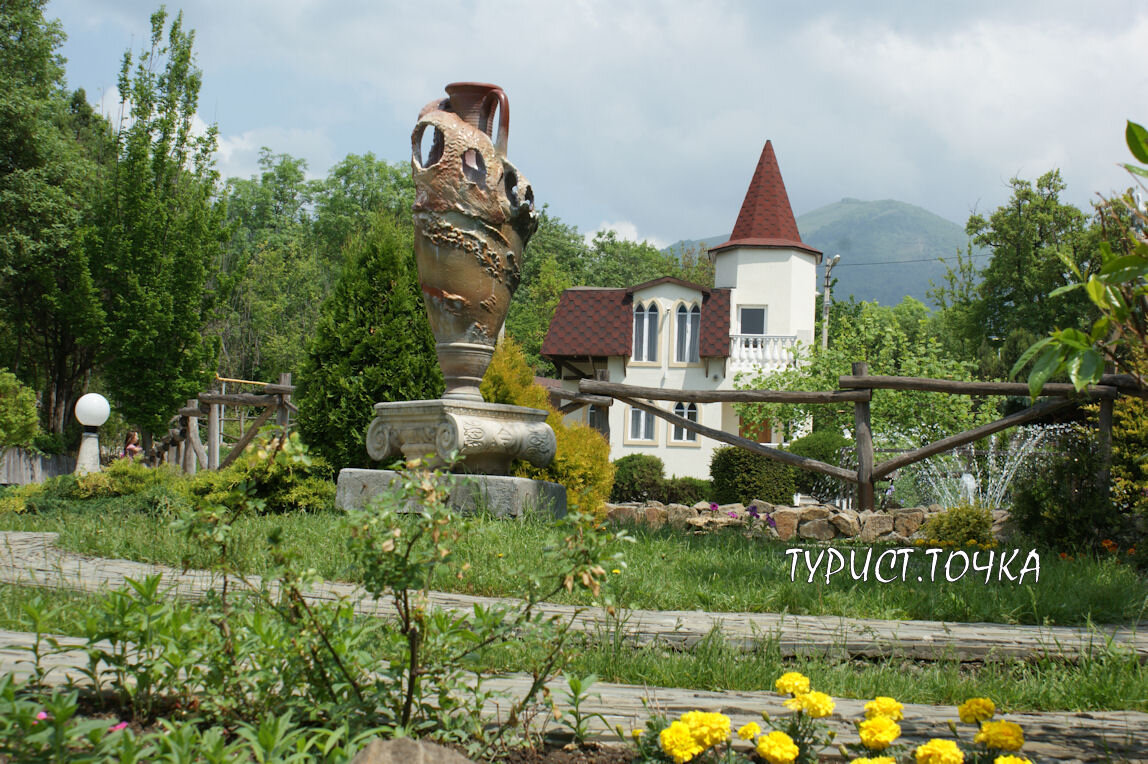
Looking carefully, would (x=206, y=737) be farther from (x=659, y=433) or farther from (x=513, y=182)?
(x=659, y=433)

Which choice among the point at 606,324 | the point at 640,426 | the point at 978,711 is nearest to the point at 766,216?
the point at 606,324

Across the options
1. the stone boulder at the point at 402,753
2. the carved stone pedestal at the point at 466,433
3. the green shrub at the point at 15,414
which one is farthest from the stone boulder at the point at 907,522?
the green shrub at the point at 15,414

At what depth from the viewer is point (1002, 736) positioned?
1946 millimetres

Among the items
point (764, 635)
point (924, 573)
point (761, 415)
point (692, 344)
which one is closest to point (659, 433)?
point (692, 344)

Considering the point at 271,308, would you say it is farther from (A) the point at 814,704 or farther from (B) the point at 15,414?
(A) the point at 814,704

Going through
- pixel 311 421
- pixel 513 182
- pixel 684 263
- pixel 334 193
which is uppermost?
pixel 334 193

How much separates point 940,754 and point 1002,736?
233mm

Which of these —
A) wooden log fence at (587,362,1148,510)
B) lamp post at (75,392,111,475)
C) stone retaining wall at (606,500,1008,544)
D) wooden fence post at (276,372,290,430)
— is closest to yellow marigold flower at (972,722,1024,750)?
wooden log fence at (587,362,1148,510)

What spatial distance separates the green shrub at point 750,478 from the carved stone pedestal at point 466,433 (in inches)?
391

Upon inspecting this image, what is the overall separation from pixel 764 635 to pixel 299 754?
2031mm

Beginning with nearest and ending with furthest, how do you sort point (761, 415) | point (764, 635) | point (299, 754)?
point (299, 754) → point (764, 635) → point (761, 415)

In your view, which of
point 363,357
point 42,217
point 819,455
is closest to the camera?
point 363,357

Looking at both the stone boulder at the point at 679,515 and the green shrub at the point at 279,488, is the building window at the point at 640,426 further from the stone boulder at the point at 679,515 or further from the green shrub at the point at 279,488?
the green shrub at the point at 279,488

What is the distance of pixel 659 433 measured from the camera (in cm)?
2855
